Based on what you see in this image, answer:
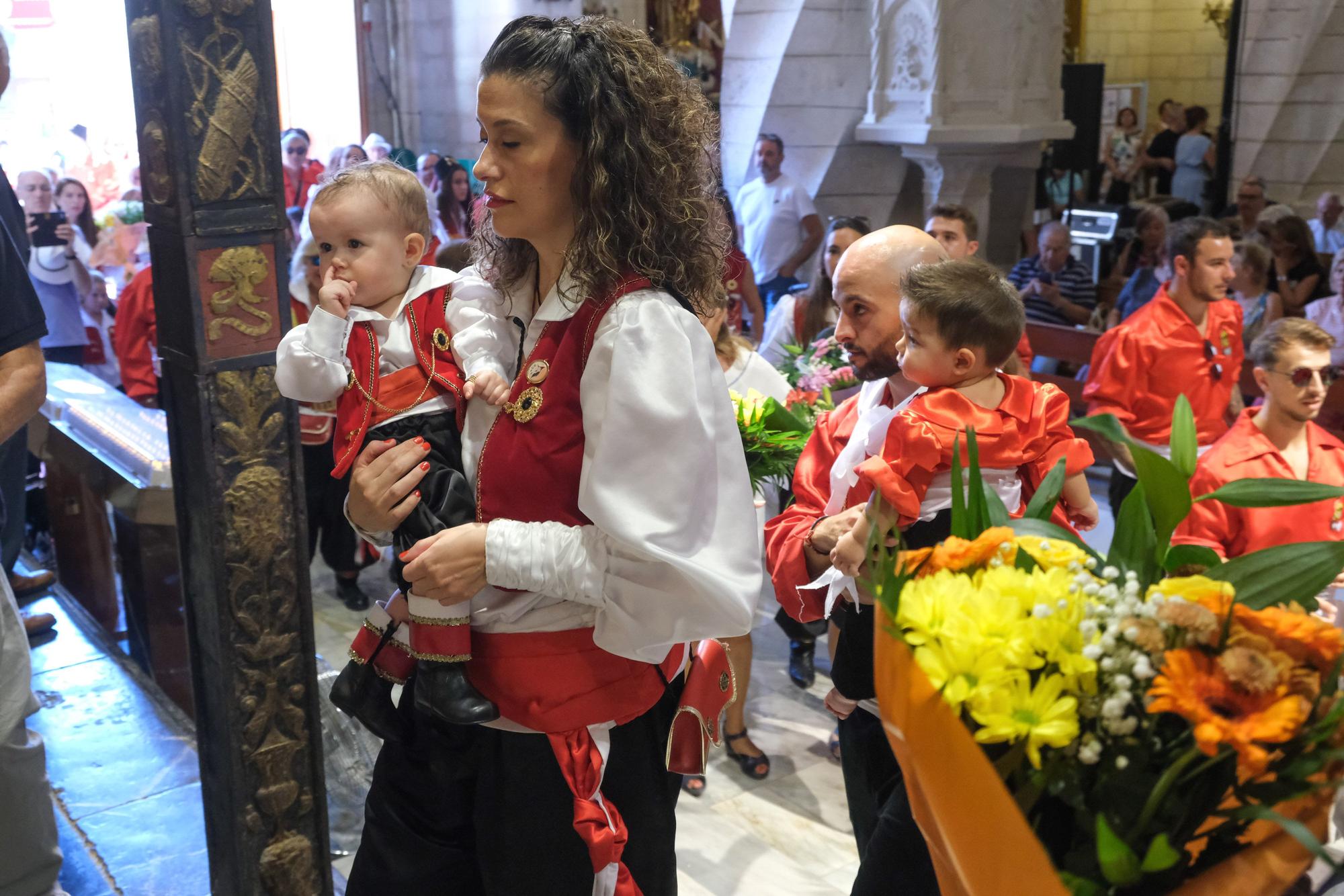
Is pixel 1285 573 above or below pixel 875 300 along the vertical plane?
below

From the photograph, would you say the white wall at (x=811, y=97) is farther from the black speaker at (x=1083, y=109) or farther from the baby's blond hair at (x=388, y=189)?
the baby's blond hair at (x=388, y=189)

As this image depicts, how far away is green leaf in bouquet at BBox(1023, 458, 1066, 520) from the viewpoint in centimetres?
149

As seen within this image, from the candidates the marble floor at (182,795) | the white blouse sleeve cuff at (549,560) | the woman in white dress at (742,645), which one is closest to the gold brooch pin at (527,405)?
the white blouse sleeve cuff at (549,560)

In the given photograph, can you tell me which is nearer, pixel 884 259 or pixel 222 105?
pixel 222 105

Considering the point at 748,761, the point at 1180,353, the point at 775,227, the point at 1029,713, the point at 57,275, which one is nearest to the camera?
the point at 1029,713

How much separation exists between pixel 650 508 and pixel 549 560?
0.54ft

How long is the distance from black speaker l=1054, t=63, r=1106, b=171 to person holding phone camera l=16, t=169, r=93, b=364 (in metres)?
7.73

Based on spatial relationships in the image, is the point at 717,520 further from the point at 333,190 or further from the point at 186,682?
the point at 186,682

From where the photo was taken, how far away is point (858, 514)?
2.13m

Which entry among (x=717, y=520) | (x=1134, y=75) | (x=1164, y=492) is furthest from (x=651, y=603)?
(x=1134, y=75)

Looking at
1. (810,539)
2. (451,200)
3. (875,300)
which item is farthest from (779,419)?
(451,200)

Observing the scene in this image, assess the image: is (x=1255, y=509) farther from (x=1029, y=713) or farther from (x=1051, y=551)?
(x=1029, y=713)

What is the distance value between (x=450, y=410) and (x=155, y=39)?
0.85 metres

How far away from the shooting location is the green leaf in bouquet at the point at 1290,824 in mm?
1038
